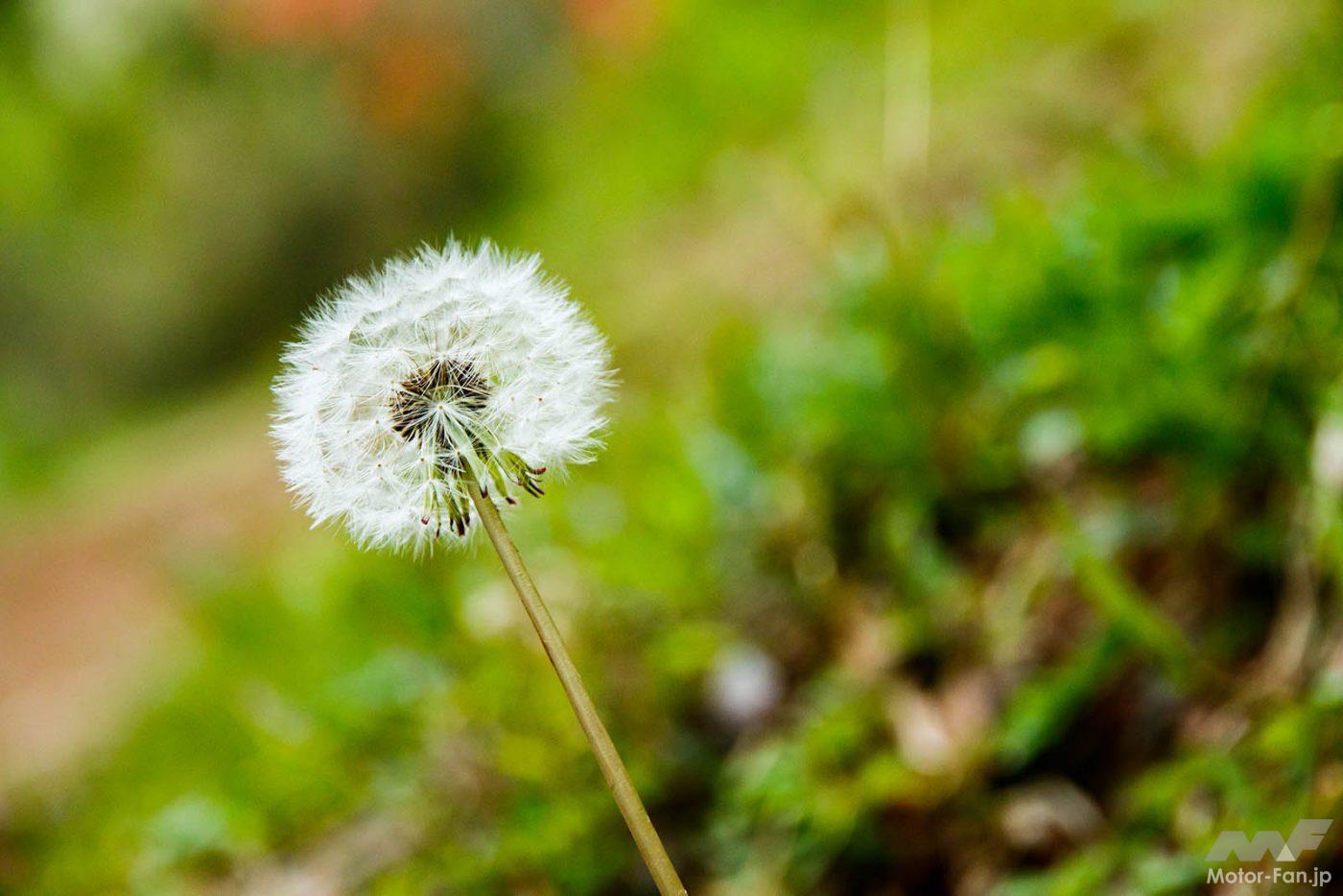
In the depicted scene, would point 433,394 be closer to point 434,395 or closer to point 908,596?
point 434,395

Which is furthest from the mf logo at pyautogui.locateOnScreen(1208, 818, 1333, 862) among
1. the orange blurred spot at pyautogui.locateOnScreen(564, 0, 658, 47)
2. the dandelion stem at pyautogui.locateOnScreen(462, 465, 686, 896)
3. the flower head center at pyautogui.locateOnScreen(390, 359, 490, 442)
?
the orange blurred spot at pyautogui.locateOnScreen(564, 0, 658, 47)

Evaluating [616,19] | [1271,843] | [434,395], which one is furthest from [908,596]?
[616,19]

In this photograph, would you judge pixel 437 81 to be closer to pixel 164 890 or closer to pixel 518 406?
pixel 164 890

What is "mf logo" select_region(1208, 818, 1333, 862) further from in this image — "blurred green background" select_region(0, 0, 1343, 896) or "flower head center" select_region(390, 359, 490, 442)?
"flower head center" select_region(390, 359, 490, 442)

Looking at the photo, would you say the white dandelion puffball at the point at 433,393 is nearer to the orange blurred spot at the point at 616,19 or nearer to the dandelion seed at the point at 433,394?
the dandelion seed at the point at 433,394

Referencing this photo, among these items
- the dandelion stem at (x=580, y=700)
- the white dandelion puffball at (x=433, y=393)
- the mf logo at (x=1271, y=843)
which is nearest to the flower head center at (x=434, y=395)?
the white dandelion puffball at (x=433, y=393)

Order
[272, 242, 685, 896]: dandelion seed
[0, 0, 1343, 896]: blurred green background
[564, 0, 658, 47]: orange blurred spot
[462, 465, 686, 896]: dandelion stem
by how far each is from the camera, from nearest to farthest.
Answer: [462, 465, 686, 896]: dandelion stem < [272, 242, 685, 896]: dandelion seed < [0, 0, 1343, 896]: blurred green background < [564, 0, 658, 47]: orange blurred spot
